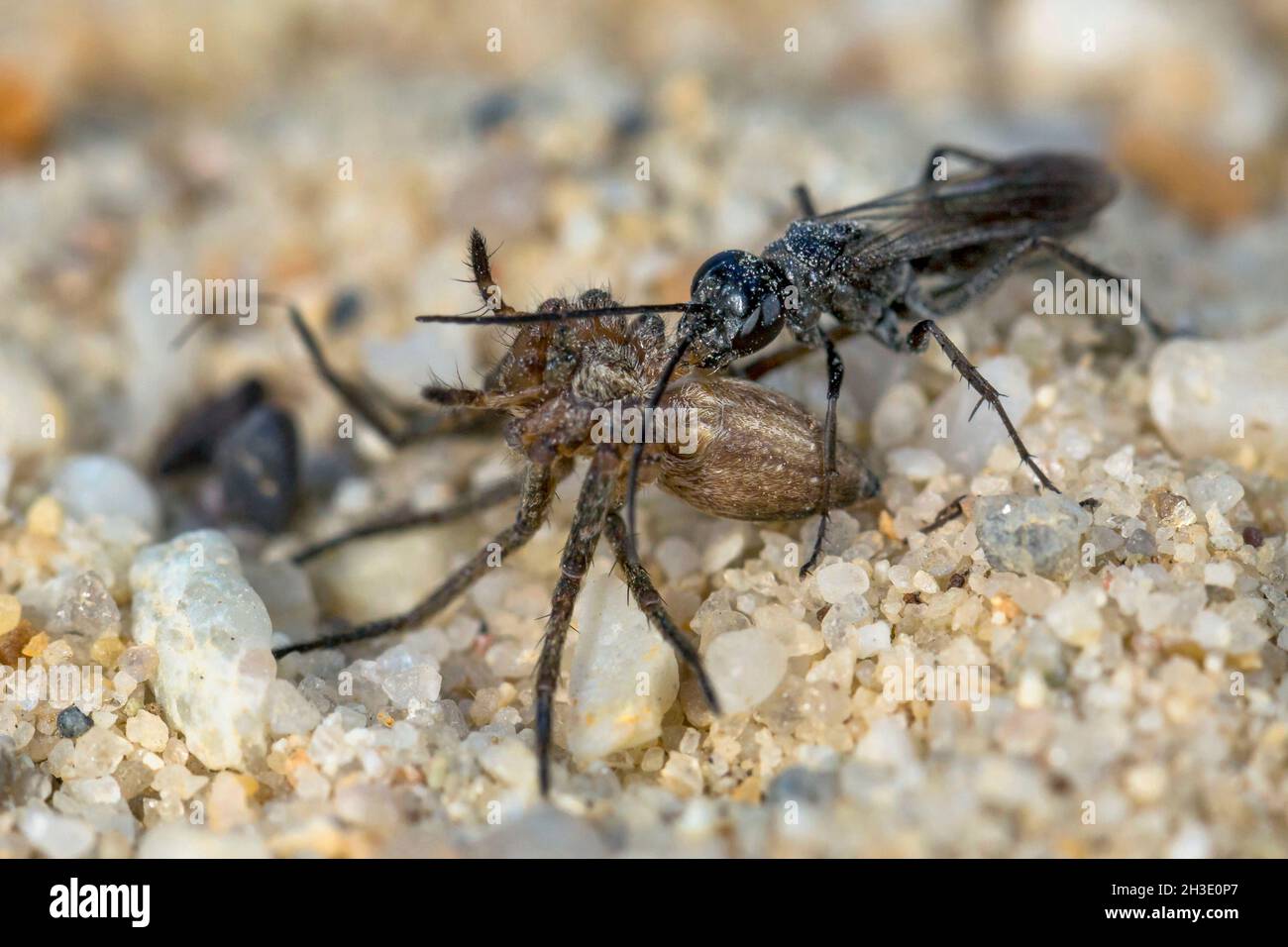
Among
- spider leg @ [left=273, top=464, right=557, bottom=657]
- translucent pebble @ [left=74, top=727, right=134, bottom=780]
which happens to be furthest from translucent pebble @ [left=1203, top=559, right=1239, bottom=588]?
translucent pebble @ [left=74, top=727, right=134, bottom=780]

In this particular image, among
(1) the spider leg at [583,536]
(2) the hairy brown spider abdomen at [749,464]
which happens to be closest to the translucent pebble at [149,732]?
(1) the spider leg at [583,536]

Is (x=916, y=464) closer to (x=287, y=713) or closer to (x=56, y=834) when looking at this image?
(x=287, y=713)

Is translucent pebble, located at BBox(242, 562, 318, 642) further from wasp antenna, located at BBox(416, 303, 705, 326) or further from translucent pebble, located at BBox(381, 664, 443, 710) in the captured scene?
wasp antenna, located at BBox(416, 303, 705, 326)

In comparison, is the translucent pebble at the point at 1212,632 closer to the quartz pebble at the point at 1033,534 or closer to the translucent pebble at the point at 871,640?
the quartz pebble at the point at 1033,534
